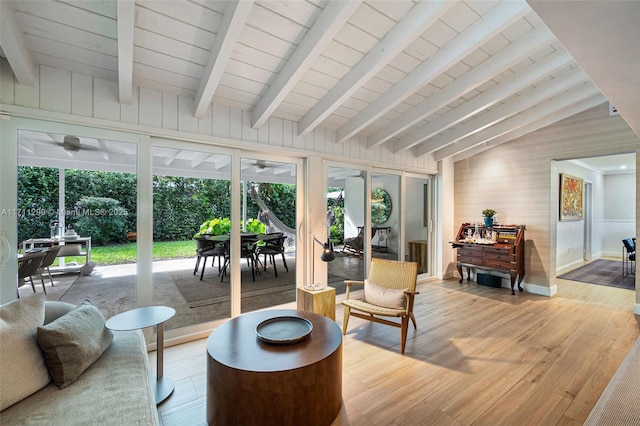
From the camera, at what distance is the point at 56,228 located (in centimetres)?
240

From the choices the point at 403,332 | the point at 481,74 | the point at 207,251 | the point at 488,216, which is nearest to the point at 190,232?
the point at 207,251

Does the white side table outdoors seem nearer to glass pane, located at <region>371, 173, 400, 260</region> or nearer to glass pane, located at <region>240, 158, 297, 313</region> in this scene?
glass pane, located at <region>240, 158, 297, 313</region>

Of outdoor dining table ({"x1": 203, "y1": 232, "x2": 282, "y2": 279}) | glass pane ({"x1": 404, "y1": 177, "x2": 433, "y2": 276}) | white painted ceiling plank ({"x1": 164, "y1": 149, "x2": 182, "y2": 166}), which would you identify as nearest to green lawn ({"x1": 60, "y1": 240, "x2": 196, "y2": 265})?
outdoor dining table ({"x1": 203, "y1": 232, "x2": 282, "y2": 279})

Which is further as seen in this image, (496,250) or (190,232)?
(496,250)

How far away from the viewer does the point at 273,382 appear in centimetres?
157

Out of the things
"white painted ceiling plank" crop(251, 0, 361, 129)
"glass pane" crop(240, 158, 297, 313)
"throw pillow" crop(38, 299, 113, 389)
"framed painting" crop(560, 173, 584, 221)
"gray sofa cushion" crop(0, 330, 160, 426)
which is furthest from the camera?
"framed painting" crop(560, 173, 584, 221)

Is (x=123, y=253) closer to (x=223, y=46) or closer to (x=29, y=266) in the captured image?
(x=29, y=266)

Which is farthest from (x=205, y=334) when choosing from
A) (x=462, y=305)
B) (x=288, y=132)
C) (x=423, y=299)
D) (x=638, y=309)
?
(x=638, y=309)

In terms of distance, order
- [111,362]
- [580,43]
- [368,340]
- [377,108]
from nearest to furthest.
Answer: [580,43], [111,362], [368,340], [377,108]

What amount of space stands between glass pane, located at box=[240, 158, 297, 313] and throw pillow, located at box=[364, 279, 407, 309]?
110 cm

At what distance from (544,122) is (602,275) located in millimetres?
3722

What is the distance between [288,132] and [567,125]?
14.4 feet

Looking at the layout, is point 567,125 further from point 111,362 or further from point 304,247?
point 111,362

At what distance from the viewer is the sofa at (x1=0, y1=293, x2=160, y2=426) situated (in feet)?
4.12
